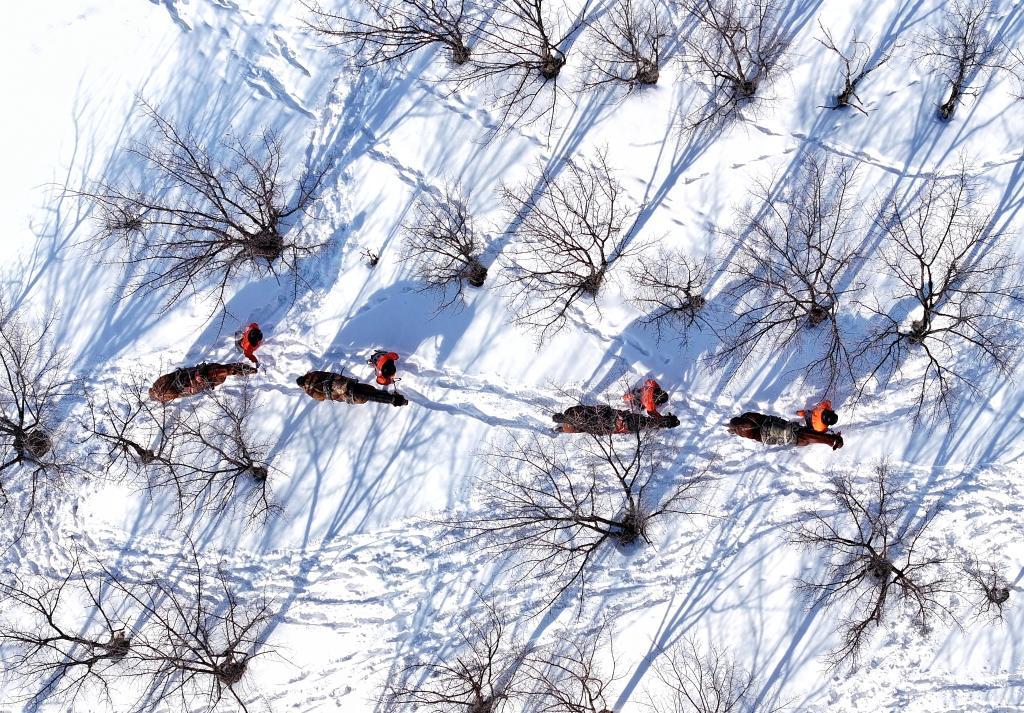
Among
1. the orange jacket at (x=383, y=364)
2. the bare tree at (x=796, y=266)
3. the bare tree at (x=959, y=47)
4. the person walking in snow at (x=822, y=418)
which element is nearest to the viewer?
the person walking in snow at (x=822, y=418)

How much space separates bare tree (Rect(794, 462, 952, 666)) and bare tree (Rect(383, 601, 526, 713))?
5.11 metres

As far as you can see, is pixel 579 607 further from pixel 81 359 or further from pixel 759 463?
pixel 81 359

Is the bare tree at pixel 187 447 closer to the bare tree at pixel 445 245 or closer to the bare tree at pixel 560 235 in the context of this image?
the bare tree at pixel 445 245

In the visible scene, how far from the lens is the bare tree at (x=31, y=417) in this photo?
39.1 ft

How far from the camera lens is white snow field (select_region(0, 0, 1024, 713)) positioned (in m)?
11.5

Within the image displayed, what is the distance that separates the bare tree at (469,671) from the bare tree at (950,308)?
7629 mm

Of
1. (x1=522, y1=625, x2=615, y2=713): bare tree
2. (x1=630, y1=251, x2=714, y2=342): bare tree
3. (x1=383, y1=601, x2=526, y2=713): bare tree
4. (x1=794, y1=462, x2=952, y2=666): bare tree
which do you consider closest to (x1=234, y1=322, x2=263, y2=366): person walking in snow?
(x1=383, y1=601, x2=526, y2=713): bare tree

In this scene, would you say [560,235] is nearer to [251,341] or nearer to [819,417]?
[819,417]

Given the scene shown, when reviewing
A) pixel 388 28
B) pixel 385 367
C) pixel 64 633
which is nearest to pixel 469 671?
→ pixel 385 367

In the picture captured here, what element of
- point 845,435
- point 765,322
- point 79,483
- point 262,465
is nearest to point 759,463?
point 845,435

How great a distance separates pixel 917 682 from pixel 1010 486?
3.60 metres

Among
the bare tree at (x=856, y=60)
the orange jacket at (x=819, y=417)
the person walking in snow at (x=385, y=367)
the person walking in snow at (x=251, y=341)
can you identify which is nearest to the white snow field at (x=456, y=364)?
the bare tree at (x=856, y=60)

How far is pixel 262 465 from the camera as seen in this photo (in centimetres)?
1186

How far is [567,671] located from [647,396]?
477cm
